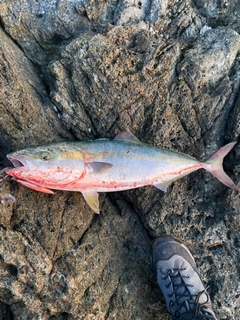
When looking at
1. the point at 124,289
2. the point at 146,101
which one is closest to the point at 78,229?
the point at 124,289

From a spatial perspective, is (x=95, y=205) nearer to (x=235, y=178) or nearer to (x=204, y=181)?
(x=204, y=181)

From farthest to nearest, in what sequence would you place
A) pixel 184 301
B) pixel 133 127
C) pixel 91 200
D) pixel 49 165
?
pixel 133 127, pixel 184 301, pixel 91 200, pixel 49 165

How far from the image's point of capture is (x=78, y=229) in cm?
353

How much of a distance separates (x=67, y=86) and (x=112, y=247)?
196cm

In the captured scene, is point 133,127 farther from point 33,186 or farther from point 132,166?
point 33,186

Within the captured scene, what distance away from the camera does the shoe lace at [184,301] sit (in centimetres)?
353

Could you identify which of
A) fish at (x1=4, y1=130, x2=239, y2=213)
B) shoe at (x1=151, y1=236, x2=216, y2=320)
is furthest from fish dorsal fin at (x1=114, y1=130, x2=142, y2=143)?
shoe at (x1=151, y1=236, x2=216, y2=320)

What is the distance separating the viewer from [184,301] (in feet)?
12.0

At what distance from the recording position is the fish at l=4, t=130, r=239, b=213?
121 inches

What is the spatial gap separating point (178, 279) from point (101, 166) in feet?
5.51

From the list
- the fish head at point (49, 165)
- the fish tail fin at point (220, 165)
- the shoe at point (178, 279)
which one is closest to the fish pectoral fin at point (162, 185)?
the fish tail fin at point (220, 165)

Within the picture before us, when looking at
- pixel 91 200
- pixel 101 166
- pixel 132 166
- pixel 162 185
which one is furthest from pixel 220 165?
pixel 91 200

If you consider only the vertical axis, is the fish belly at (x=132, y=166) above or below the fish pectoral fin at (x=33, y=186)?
below

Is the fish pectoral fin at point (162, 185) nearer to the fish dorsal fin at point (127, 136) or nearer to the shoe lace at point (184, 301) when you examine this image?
the fish dorsal fin at point (127, 136)
